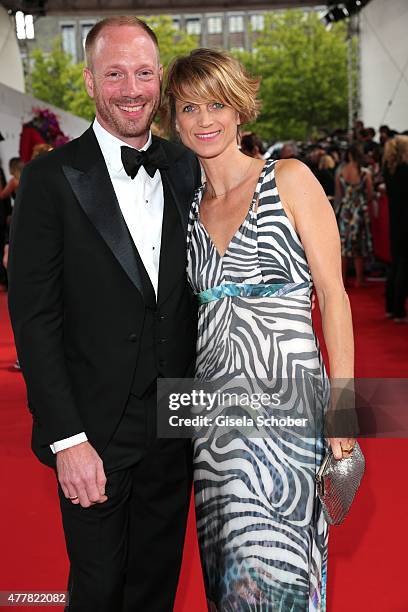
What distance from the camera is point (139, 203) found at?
2410 mm

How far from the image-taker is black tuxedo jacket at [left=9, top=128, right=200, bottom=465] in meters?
2.26

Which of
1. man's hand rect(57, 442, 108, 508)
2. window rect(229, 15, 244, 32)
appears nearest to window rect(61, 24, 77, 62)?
window rect(229, 15, 244, 32)

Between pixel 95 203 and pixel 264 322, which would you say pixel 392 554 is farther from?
pixel 95 203

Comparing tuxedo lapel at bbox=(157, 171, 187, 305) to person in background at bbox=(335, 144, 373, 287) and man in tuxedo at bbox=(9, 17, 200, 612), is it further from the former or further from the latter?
person in background at bbox=(335, 144, 373, 287)

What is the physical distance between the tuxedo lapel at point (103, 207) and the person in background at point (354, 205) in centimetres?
896

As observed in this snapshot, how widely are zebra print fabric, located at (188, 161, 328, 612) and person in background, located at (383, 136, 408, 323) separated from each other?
688cm

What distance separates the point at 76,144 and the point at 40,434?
0.78m

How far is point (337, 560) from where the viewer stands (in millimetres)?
3650

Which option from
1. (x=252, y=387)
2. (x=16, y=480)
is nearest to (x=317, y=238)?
(x=252, y=387)

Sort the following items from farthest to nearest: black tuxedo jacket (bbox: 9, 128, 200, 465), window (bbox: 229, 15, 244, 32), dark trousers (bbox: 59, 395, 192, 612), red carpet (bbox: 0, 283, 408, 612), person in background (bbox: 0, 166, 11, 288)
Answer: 1. window (bbox: 229, 15, 244, 32)
2. person in background (bbox: 0, 166, 11, 288)
3. red carpet (bbox: 0, 283, 408, 612)
4. dark trousers (bbox: 59, 395, 192, 612)
5. black tuxedo jacket (bbox: 9, 128, 200, 465)

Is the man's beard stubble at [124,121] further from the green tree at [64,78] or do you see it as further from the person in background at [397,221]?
the green tree at [64,78]

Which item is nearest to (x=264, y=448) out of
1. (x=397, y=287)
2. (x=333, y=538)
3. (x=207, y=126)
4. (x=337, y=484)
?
(x=337, y=484)

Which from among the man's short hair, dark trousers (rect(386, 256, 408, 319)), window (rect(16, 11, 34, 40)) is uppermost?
window (rect(16, 11, 34, 40))

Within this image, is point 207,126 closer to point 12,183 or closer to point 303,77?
point 12,183
